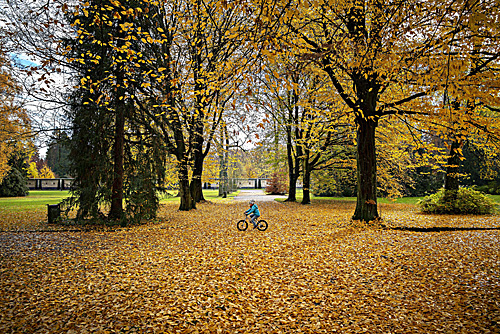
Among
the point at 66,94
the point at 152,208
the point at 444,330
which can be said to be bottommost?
the point at 444,330

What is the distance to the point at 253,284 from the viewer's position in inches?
177

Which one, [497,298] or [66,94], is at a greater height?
[66,94]

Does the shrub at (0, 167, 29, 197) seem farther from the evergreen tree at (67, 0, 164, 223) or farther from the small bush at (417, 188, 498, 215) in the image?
the small bush at (417, 188, 498, 215)

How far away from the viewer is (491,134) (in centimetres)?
712

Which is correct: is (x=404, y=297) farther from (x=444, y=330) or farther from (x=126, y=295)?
(x=126, y=295)

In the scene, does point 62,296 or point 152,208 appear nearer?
point 62,296

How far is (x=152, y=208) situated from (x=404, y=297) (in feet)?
28.5

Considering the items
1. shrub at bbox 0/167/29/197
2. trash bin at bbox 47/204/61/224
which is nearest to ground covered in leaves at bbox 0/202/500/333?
trash bin at bbox 47/204/61/224

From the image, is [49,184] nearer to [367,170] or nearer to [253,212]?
[253,212]

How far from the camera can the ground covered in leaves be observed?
3322 mm

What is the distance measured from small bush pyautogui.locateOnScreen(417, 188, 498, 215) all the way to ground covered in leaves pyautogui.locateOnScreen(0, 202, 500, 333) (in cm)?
476

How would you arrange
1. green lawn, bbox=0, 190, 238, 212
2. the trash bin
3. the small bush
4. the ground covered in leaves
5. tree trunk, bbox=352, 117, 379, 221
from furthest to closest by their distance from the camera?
green lawn, bbox=0, 190, 238, 212 → the small bush → the trash bin → tree trunk, bbox=352, 117, 379, 221 → the ground covered in leaves

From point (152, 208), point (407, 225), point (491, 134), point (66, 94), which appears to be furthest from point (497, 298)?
point (66, 94)

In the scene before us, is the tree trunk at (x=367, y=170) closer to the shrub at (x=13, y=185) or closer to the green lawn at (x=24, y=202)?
the green lawn at (x=24, y=202)
